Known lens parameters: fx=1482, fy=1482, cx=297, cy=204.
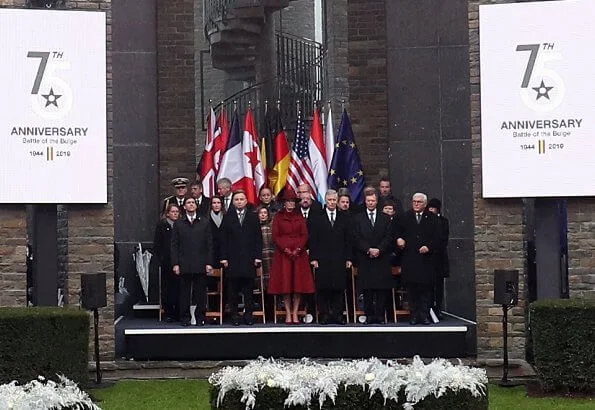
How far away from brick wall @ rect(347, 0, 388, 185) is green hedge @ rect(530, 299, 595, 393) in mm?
7889

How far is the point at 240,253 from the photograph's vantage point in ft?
54.4

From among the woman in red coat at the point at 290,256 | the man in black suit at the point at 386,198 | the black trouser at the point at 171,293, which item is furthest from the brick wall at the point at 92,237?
the man in black suit at the point at 386,198

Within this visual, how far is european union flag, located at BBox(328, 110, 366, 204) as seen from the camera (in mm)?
19797

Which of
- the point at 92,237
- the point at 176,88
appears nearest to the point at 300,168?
the point at 176,88

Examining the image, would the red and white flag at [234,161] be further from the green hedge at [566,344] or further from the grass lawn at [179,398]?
the green hedge at [566,344]

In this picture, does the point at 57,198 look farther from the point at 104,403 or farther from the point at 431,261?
the point at 431,261

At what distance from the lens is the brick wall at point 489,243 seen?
15.8 meters

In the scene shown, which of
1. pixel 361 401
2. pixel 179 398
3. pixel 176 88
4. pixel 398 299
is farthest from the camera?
pixel 176 88

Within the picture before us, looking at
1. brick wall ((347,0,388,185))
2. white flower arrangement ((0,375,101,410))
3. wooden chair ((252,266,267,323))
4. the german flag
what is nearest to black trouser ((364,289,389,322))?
wooden chair ((252,266,267,323))

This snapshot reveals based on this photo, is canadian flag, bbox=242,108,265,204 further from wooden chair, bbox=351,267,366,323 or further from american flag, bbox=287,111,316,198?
wooden chair, bbox=351,267,366,323

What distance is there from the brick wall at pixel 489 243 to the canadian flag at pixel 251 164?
483cm

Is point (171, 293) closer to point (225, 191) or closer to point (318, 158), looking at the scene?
Answer: point (225, 191)

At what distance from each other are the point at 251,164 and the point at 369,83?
2470 millimetres

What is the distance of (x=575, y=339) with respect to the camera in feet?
44.9
